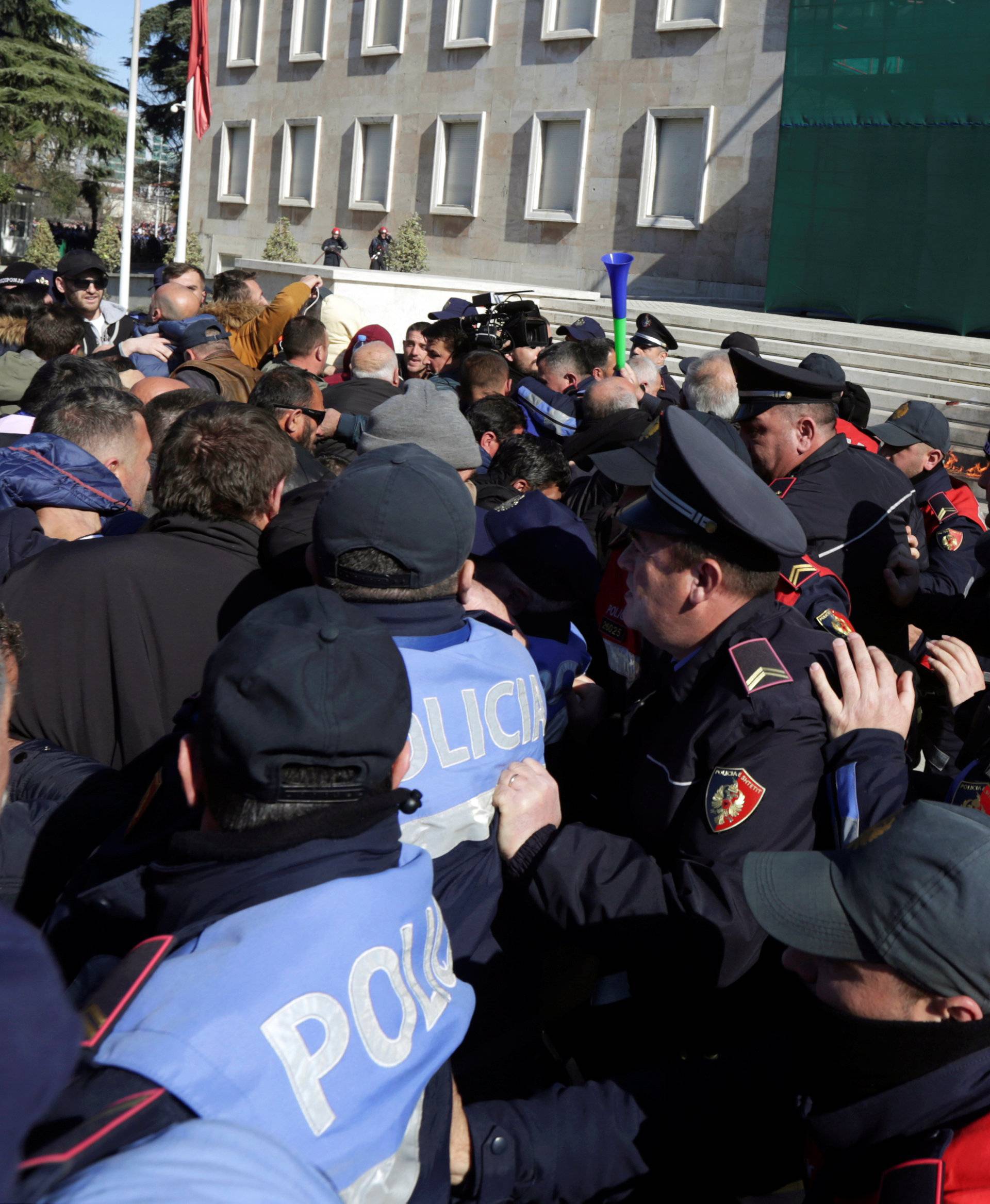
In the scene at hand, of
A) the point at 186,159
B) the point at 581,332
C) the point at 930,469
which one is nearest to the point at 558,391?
the point at 581,332

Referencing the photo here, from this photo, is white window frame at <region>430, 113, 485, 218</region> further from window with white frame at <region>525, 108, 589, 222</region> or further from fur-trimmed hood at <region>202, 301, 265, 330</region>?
fur-trimmed hood at <region>202, 301, 265, 330</region>

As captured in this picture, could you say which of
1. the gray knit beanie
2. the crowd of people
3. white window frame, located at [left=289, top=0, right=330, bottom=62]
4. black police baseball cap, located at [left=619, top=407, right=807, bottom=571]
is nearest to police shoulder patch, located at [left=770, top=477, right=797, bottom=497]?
the crowd of people

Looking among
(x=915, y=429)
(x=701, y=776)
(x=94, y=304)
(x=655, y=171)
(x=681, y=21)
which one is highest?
(x=681, y=21)

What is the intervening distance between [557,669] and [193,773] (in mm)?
1602

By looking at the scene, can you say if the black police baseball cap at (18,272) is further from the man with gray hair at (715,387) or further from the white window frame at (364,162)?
the white window frame at (364,162)

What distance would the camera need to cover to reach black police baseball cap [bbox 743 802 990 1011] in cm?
145

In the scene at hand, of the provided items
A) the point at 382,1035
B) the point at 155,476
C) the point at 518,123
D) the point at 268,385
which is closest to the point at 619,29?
the point at 518,123

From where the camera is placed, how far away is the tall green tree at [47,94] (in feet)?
120

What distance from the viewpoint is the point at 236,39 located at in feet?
104

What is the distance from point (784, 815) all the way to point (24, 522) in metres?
2.04

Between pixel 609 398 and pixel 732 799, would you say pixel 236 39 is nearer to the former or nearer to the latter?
pixel 609 398

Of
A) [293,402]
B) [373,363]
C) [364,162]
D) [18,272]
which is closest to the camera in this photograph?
[293,402]

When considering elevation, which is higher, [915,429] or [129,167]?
[129,167]

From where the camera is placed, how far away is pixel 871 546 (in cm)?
434
